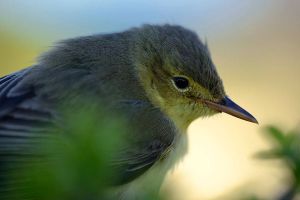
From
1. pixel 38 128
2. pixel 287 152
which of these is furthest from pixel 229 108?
pixel 287 152

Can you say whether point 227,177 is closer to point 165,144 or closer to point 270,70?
point 270,70

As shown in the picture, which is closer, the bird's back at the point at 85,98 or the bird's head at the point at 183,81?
the bird's back at the point at 85,98

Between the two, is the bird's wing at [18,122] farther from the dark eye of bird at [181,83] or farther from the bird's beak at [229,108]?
the bird's beak at [229,108]

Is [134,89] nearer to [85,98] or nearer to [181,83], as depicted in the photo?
[181,83]

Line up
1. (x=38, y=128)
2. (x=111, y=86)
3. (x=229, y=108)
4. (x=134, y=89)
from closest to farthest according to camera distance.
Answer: (x=38, y=128) → (x=111, y=86) → (x=134, y=89) → (x=229, y=108)

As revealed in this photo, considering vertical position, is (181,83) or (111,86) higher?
(111,86)

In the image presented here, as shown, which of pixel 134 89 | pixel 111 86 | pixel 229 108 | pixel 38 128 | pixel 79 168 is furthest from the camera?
pixel 229 108

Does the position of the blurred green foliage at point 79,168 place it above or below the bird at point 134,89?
above

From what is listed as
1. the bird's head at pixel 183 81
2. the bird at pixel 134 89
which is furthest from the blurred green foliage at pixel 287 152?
the bird's head at pixel 183 81
